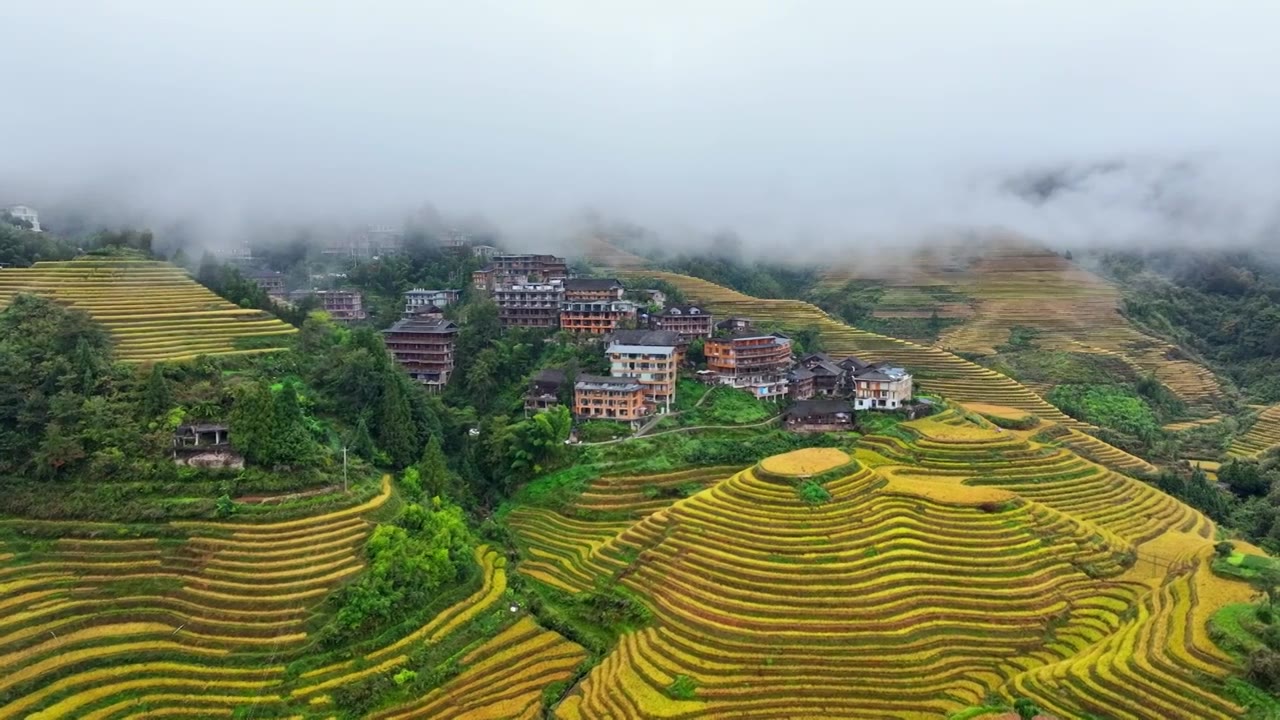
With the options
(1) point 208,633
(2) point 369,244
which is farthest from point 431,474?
(2) point 369,244

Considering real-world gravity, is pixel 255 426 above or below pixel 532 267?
below

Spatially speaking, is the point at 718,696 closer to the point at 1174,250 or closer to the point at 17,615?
the point at 17,615

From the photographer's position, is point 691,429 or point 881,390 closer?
point 691,429

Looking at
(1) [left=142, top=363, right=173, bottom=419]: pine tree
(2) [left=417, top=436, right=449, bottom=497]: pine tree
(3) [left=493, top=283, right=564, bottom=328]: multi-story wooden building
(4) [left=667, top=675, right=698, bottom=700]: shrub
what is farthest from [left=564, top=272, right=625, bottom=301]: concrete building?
(4) [left=667, top=675, right=698, bottom=700]: shrub

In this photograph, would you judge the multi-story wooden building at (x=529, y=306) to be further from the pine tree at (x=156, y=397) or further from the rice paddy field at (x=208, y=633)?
the rice paddy field at (x=208, y=633)

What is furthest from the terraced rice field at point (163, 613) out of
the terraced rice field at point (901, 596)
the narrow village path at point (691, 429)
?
the narrow village path at point (691, 429)

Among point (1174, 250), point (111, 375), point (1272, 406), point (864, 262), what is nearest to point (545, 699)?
point (111, 375)

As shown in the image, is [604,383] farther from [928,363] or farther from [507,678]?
[928,363]
